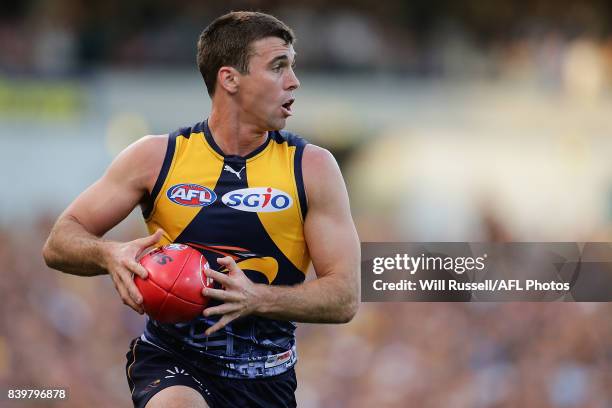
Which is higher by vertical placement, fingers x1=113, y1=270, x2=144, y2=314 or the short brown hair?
the short brown hair

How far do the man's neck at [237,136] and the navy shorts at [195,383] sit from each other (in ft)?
3.59

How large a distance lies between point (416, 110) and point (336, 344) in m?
8.34

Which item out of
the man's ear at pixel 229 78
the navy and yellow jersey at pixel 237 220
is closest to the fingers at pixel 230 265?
the navy and yellow jersey at pixel 237 220

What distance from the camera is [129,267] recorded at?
510 centimetres

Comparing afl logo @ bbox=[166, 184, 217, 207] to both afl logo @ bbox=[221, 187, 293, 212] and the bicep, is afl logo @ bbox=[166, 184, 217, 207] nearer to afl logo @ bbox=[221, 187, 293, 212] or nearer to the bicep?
afl logo @ bbox=[221, 187, 293, 212]

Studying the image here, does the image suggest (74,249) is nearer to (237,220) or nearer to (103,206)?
(103,206)

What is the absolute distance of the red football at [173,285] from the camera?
16.8ft

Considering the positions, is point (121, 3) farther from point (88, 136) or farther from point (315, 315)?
point (315, 315)

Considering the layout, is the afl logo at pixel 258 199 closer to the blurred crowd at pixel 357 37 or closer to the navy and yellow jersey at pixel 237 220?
the navy and yellow jersey at pixel 237 220

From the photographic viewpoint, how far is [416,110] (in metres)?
20.6

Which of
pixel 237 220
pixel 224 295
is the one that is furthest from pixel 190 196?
pixel 224 295

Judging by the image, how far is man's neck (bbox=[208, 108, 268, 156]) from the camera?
5.81 m

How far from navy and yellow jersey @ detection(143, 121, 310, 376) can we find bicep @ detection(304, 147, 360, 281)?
0.06 meters

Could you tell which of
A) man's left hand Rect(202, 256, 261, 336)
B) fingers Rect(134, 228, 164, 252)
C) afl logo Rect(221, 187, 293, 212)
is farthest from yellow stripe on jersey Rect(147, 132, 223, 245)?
man's left hand Rect(202, 256, 261, 336)
